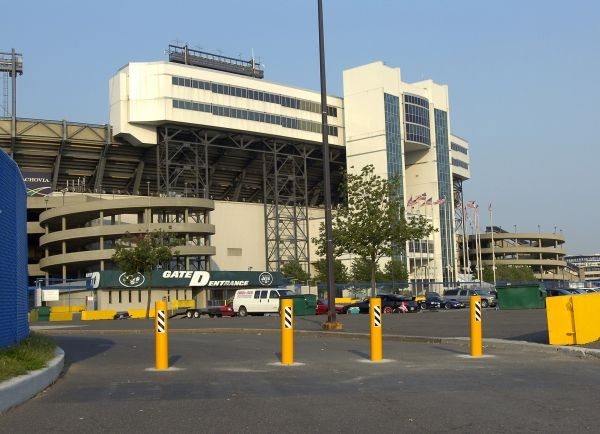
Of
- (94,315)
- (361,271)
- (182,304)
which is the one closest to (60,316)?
(94,315)

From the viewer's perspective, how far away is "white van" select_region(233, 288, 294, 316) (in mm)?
50812

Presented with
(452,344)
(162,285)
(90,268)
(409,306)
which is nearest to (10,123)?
(90,268)

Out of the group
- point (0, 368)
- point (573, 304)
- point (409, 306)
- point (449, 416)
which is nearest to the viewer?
point (449, 416)

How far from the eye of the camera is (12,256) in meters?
14.5

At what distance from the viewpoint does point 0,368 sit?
34.3ft

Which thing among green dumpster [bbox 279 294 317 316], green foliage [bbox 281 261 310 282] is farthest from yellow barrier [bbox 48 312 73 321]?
green foliage [bbox 281 261 310 282]

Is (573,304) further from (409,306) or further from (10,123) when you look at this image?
(10,123)

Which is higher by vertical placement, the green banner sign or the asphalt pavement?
the green banner sign

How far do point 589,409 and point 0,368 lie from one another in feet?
25.1

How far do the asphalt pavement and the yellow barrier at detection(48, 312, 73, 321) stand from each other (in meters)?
38.9

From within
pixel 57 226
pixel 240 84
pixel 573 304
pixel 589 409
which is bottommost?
pixel 589 409

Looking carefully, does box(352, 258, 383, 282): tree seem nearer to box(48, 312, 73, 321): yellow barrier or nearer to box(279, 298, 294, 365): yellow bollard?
box(48, 312, 73, 321): yellow barrier

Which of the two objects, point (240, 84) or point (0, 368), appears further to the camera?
point (240, 84)

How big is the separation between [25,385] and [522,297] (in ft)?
126
